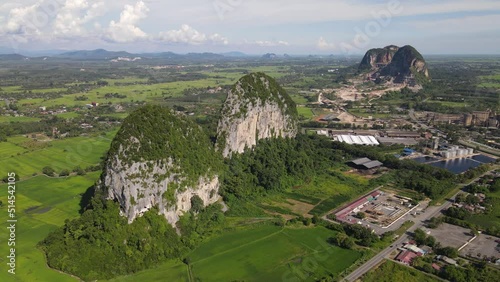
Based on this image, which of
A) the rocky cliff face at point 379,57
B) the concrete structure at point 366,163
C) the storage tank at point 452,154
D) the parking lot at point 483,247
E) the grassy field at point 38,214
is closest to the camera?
the grassy field at point 38,214

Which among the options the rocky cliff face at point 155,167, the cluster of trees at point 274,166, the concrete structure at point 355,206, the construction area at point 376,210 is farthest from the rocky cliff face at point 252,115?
the construction area at point 376,210

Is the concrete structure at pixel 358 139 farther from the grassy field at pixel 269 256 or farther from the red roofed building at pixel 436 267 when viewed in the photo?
the red roofed building at pixel 436 267

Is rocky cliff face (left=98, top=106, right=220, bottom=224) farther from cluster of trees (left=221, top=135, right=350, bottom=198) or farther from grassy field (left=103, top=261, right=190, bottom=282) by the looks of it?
cluster of trees (left=221, top=135, right=350, bottom=198)

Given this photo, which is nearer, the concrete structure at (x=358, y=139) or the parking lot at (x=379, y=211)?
the parking lot at (x=379, y=211)

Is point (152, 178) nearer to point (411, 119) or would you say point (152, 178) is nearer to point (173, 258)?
point (173, 258)

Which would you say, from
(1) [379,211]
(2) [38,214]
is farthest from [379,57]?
(2) [38,214]

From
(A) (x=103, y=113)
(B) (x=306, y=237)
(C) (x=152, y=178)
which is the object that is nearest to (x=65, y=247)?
(C) (x=152, y=178)
